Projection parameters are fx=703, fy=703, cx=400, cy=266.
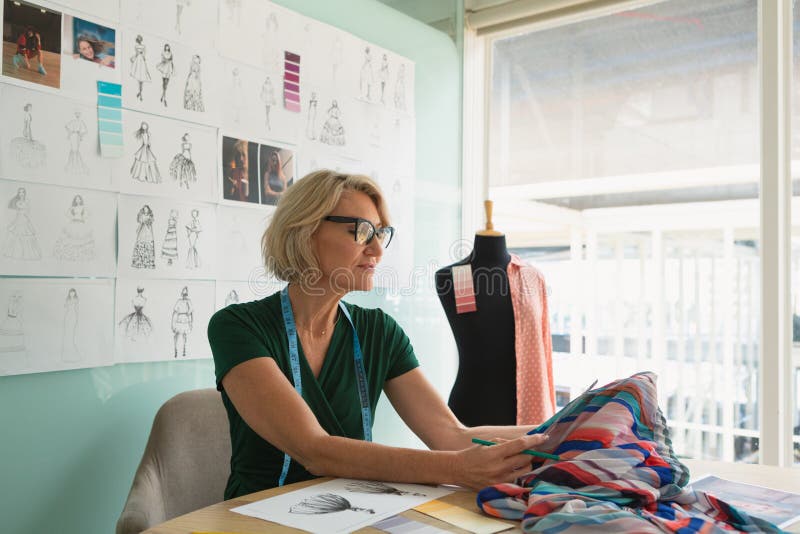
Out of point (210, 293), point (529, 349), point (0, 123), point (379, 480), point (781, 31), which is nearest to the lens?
point (379, 480)

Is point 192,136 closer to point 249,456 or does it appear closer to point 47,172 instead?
point 47,172

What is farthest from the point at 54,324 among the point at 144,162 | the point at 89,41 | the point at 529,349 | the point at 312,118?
the point at 529,349

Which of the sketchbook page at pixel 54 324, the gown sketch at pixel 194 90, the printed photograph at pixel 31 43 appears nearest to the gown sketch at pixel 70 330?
the sketchbook page at pixel 54 324

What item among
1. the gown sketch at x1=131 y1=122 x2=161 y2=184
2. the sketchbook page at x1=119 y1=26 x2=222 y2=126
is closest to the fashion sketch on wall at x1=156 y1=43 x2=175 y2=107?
the sketchbook page at x1=119 y1=26 x2=222 y2=126

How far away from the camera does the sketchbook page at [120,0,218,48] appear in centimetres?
227

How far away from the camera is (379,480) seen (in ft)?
4.75

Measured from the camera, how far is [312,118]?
294 cm

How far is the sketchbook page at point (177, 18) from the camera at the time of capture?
7.44ft

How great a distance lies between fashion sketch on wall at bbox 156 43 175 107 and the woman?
720 mm

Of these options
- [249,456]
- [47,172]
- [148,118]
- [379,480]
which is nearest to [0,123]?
[47,172]

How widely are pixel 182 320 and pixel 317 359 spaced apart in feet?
2.49

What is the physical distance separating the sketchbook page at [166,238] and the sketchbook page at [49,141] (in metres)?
0.14

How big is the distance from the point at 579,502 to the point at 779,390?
2.19 m

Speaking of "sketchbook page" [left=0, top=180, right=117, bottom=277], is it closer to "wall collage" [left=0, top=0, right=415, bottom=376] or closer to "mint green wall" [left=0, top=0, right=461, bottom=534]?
"wall collage" [left=0, top=0, right=415, bottom=376]
